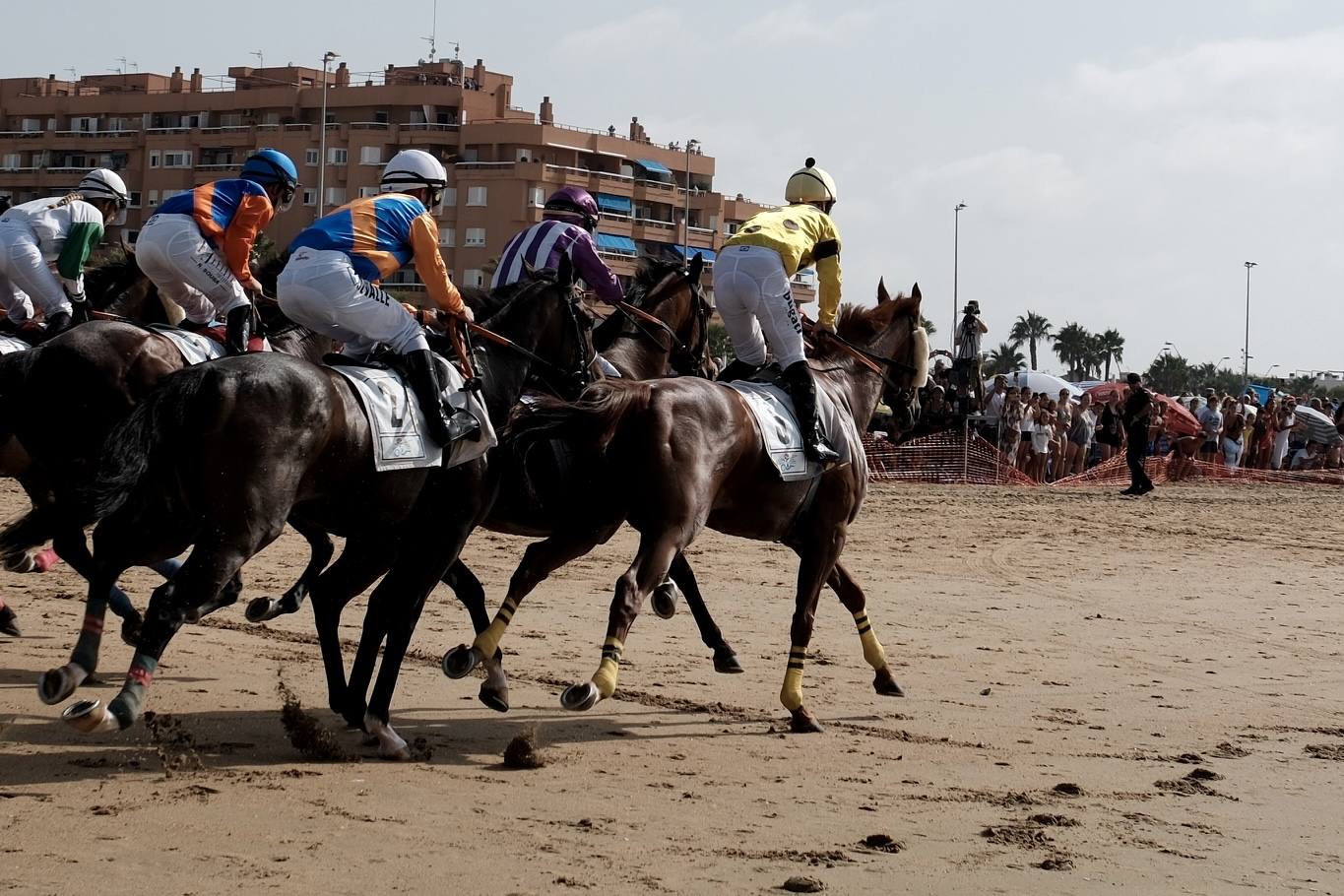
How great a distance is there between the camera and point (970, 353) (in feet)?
55.5

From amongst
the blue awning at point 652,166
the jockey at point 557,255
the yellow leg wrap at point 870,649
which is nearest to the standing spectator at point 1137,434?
the jockey at point 557,255

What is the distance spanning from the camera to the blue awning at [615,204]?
86.3m

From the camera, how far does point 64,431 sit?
9078mm

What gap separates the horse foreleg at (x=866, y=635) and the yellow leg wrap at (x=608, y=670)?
2.24 m

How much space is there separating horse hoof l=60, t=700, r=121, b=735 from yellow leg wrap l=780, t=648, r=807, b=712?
3538mm

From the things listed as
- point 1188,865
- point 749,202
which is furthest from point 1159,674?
point 749,202

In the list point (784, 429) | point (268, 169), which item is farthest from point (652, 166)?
point (784, 429)

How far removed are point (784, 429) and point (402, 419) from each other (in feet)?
7.71

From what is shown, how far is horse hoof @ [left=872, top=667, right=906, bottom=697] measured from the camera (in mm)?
9500

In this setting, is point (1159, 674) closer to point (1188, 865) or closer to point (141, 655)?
point (1188, 865)

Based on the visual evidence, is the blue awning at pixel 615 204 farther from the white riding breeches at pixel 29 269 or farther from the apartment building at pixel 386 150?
the white riding breeches at pixel 29 269

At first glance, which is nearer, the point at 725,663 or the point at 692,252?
the point at 725,663

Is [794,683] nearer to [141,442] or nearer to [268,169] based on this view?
[141,442]

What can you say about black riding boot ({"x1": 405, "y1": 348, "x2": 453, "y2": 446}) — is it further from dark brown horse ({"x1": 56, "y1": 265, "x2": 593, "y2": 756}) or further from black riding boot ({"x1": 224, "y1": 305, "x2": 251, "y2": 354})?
black riding boot ({"x1": 224, "y1": 305, "x2": 251, "y2": 354})
